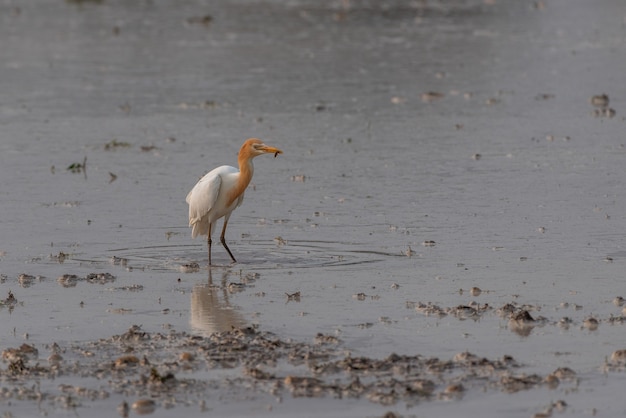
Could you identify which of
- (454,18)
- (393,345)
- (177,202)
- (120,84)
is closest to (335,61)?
(120,84)

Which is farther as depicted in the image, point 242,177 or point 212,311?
point 242,177

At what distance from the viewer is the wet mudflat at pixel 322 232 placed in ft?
27.1

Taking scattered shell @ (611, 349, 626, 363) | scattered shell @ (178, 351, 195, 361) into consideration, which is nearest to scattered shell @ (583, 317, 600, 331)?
scattered shell @ (611, 349, 626, 363)

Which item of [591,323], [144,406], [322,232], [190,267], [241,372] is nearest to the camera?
[144,406]

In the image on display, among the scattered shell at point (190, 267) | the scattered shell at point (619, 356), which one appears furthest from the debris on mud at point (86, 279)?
the scattered shell at point (619, 356)

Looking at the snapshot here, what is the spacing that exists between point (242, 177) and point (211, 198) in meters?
0.35

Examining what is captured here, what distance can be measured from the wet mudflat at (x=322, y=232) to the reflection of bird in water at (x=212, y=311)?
0.03 m

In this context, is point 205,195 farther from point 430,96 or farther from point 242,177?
point 430,96

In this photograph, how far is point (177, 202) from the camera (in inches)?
571

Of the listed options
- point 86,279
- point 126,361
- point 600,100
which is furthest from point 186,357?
point 600,100

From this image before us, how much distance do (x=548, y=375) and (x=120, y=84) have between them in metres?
16.0

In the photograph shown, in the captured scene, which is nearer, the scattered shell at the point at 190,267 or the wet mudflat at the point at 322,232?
the wet mudflat at the point at 322,232

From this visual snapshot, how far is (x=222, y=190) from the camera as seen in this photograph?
12.2 metres

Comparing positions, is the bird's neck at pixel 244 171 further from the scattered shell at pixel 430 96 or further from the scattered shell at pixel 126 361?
the scattered shell at pixel 430 96
